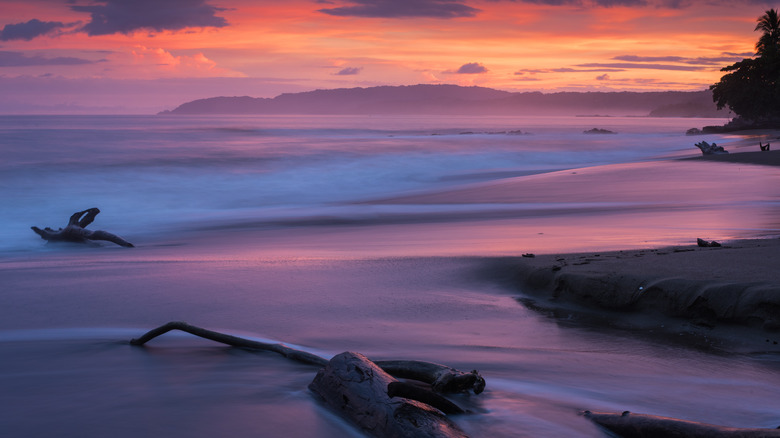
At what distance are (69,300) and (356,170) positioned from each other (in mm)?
20362

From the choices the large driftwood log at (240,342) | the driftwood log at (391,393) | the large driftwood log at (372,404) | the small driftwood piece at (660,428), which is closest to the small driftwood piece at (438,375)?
the driftwood log at (391,393)

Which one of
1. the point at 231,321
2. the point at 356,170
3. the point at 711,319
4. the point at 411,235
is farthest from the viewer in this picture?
the point at 356,170

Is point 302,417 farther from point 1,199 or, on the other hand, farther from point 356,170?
point 356,170

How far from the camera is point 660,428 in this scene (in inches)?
106

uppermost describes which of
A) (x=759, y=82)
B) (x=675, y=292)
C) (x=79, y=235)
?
(x=759, y=82)

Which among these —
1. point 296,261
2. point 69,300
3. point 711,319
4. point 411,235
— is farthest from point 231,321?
point 411,235

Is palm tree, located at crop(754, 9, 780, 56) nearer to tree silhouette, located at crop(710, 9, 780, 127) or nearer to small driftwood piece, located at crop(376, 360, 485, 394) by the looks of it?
tree silhouette, located at crop(710, 9, 780, 127)

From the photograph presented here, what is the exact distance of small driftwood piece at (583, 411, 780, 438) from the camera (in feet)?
8.14

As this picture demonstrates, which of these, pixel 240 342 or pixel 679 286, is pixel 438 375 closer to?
pixel 240 342

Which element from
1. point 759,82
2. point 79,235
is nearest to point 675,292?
point 79,235

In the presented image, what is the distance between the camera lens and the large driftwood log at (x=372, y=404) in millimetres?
2686

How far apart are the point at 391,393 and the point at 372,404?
151mm

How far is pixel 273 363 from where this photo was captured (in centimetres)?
404

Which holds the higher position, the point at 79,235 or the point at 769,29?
the point at 769,29
